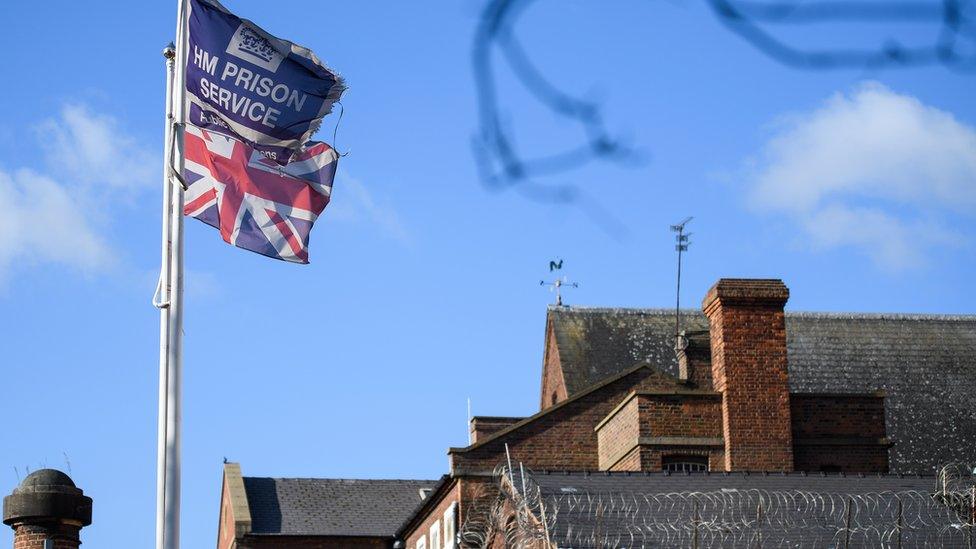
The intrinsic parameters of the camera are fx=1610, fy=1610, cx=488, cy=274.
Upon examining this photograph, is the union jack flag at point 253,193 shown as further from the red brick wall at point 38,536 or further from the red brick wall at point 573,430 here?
the red brick wall at point 573,430

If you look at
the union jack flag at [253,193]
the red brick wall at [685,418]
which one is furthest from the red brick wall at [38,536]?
the red brick wall at [685,418]

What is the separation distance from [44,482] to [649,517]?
8.48 metres

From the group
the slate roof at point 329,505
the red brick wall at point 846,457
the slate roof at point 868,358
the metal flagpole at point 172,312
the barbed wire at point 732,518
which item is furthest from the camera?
the slate roof at point 329,505

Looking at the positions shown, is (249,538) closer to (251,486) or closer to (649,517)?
(251,486)

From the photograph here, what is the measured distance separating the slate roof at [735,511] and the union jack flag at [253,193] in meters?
6.10

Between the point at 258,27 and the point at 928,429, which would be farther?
the point at 928,429

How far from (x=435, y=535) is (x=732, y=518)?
1339 cm

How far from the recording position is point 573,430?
35.6 m

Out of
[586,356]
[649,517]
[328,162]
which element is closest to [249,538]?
[586,356]

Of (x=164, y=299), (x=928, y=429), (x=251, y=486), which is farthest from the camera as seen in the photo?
(x=251, y=486)

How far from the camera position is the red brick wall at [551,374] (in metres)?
41.8

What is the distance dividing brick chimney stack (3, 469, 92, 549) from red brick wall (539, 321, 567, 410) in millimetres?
23102

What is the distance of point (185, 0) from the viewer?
16.1 m

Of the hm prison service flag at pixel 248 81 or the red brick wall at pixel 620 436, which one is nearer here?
the hm prison service flag at pixel 248 81
